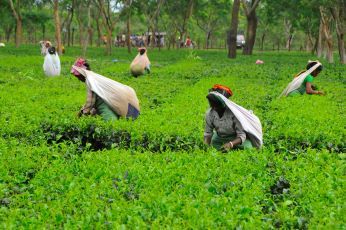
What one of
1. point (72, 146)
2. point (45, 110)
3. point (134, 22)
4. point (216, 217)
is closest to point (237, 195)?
point (216, 217)

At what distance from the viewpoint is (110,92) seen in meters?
10.7

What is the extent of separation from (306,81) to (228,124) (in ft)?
21.2

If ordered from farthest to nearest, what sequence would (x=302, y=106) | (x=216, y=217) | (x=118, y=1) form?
(x=118, y=1)
(x=302, y=106)
(x=216, y=217)

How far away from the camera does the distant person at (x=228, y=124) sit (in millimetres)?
7828

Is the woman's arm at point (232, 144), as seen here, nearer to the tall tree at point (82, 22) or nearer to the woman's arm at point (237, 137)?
the woman's arm at point (237, 137)

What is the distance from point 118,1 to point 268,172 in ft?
124

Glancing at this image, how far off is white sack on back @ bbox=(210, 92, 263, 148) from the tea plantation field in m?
0.20

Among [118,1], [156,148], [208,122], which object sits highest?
[118,1]

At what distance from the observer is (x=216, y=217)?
5148mm

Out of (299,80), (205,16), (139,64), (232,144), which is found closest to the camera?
(232,144)

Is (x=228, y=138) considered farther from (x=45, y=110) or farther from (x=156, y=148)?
(x=45, y=110)

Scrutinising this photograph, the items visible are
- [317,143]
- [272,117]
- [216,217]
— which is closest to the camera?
[216,217]

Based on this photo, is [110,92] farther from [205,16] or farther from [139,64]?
[205,16]

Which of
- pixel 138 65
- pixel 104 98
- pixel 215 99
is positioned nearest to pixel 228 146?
pixel 215 99
